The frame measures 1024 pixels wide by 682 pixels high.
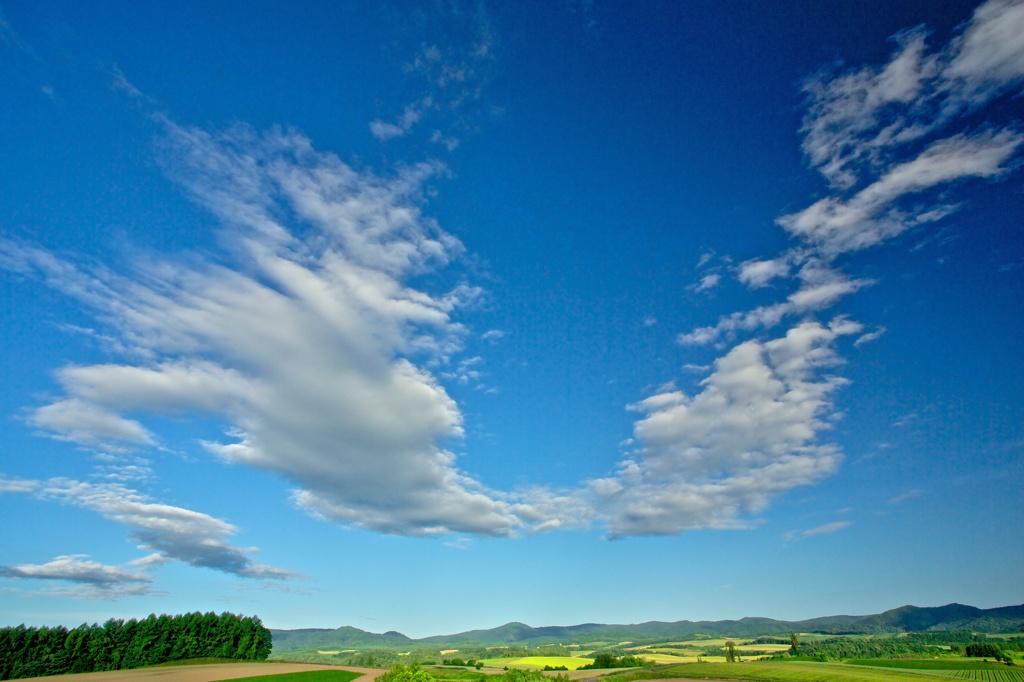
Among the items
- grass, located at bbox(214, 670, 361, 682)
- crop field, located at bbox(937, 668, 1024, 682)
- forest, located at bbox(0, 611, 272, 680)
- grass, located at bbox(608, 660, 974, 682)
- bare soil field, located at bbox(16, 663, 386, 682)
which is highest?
Answer: forest, located at bbox(0, 611, 272, 680)

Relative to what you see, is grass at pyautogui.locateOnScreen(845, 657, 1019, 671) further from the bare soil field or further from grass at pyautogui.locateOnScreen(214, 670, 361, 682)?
grass at pyautogui.locateOnScreen(214, 670, 361, 682)

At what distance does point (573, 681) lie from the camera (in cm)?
12800

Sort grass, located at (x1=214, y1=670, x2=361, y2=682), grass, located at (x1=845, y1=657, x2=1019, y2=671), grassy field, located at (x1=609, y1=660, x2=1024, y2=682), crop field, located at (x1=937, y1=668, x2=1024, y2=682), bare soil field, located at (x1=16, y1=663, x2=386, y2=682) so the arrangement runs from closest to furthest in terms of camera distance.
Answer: crop field, located at (x1=937, y1=668, x2=1024, y2=682)
grassy field, located at (x1=609, y1=660, x2=1024, y2=682)
bare soil field, located at (x1=16, y1=663, x2=386, y2=682)
grass, located at (x1=214, y1=670, x2=361, y2=682)
grass, located at (x1=845, y1=657, x2=1019, y2=671)

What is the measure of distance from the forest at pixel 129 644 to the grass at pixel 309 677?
43956 millimetres

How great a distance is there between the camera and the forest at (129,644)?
352ft

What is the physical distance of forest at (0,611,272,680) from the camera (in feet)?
352

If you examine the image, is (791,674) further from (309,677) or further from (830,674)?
(309,677)

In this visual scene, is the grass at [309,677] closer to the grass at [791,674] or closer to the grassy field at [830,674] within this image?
the grass at [791,674]

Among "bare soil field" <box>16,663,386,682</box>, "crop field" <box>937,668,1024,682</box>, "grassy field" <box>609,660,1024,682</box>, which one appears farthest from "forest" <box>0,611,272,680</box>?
"crop field" <box>937,668,1024,682</box>

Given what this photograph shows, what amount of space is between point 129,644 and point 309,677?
5372 centimetres

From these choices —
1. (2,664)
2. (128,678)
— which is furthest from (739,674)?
(2,664)

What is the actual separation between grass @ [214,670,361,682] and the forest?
44.0 metres

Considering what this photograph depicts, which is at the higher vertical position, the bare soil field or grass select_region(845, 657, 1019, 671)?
the bare soil field

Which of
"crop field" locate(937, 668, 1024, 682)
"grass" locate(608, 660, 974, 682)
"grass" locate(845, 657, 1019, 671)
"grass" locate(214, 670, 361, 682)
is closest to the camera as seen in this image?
"crop field" locate(937, 668, 1024, 682)
